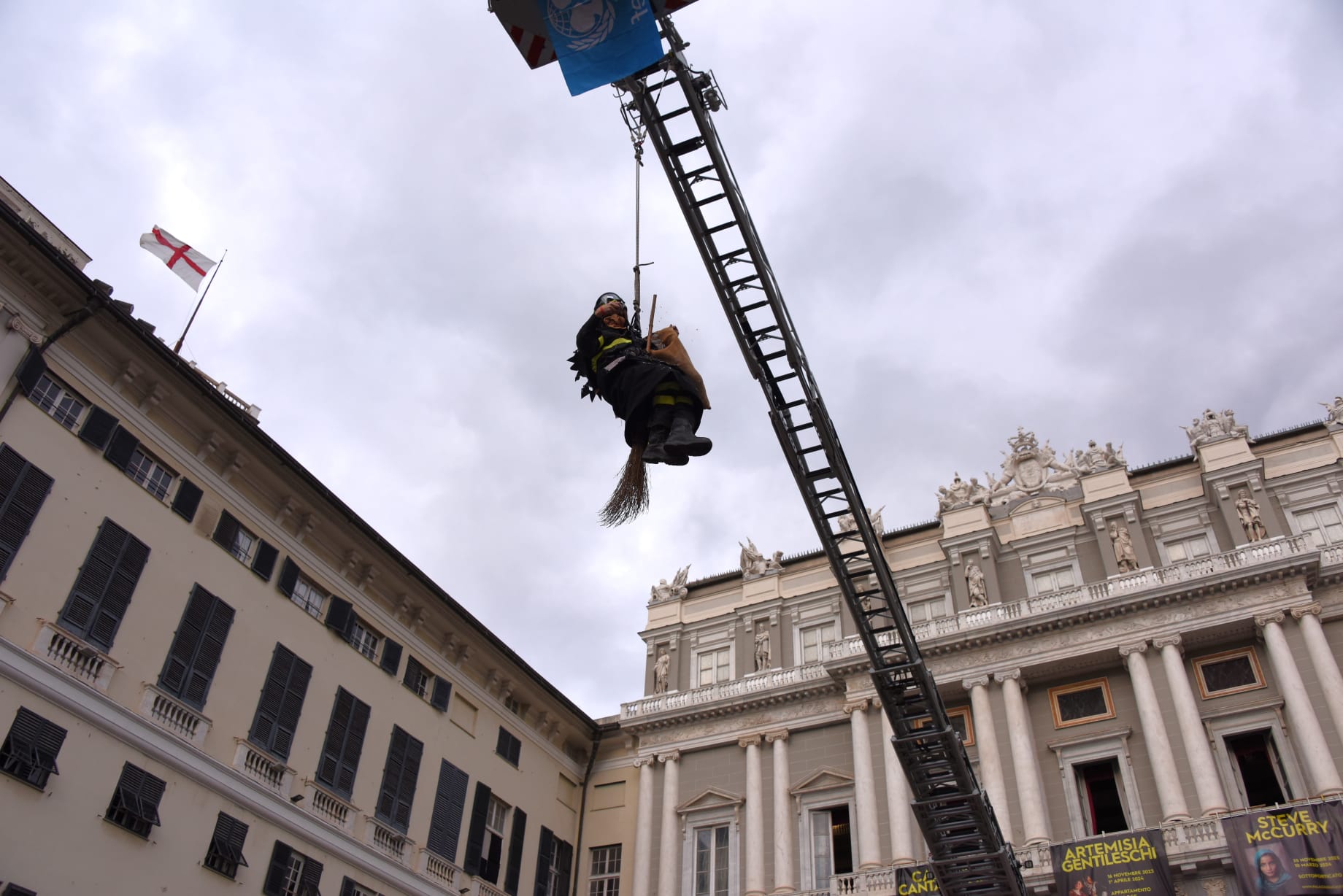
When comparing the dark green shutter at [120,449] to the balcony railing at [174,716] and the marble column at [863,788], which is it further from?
the marble column at [863,788]

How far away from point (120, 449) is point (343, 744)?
8517 mm

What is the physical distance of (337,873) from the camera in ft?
75.8

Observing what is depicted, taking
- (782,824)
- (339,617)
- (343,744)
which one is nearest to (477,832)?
(343,744)

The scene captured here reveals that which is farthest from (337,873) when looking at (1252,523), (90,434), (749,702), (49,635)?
(1252,523)

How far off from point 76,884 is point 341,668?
8.31 meters

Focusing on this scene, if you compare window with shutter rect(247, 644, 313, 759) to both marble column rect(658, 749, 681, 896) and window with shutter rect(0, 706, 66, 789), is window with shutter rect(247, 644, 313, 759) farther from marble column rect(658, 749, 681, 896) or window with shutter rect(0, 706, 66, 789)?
marble column rect(658, 749, 681, 896)

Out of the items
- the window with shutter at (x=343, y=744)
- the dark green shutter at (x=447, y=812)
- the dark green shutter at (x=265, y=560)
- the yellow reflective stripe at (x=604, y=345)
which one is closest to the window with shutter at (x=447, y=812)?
the dark green shutter at (x=447, y=812)

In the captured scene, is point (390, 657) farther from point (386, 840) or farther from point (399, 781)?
point (386, 840)

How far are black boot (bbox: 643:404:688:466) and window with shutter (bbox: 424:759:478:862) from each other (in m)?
21.2

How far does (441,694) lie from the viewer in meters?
28.5

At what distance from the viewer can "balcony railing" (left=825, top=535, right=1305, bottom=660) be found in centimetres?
2822

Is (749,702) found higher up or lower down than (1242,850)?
higher up

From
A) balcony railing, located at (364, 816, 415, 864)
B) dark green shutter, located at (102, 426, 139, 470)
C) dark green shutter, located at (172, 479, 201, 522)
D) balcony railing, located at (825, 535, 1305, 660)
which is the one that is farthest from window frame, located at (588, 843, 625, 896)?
dark green shutter, located at (102, 426, 139, 470)

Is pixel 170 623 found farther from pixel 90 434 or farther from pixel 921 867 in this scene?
pixel 921 867
